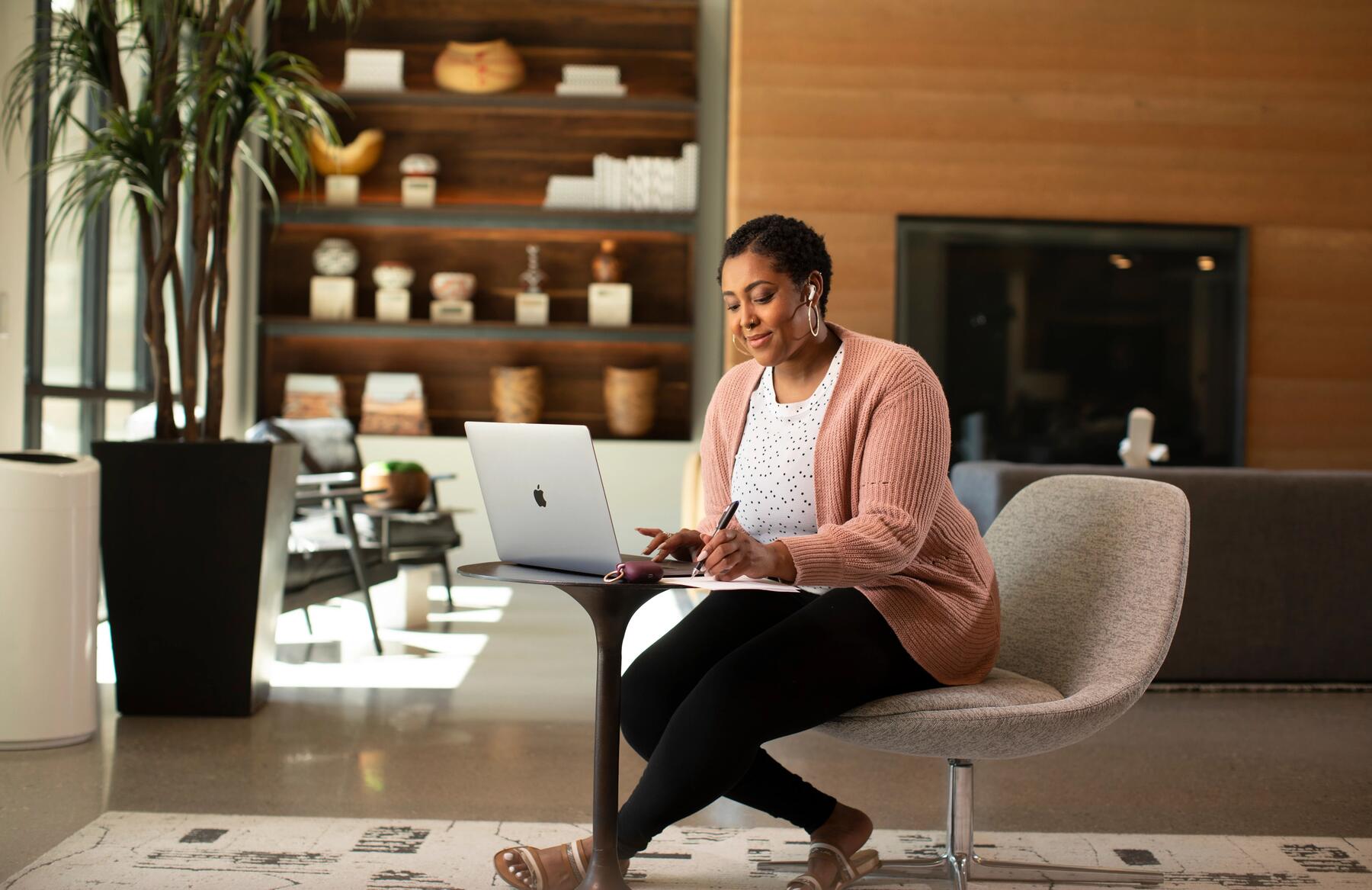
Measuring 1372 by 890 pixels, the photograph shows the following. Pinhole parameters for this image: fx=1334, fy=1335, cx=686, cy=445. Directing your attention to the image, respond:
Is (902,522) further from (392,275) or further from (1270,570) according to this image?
(392,275)

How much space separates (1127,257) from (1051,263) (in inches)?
13.8

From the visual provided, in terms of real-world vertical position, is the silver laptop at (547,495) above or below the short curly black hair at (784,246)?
below

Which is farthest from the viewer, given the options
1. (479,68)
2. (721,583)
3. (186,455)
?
(479,68)

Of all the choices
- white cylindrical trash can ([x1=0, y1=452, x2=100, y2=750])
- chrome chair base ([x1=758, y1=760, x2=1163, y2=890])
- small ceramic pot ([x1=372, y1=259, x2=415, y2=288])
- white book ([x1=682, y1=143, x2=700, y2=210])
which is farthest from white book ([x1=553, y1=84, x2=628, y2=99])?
chrome chair base ([x1=758, y1=760, x2=1163, y2=890])

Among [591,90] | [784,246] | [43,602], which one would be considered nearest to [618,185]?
[591,90]

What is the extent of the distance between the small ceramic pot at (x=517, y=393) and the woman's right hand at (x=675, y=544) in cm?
431

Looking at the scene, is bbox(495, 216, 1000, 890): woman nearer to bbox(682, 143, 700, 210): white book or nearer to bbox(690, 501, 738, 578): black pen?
bbox(690, 501, 738, 578): black pen

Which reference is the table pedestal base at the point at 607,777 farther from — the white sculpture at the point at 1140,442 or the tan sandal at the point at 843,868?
the white sculpture at the point at 1140,442

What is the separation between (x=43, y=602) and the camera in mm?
2961

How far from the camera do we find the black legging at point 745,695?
179 centimetres

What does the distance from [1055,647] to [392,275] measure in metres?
4.79

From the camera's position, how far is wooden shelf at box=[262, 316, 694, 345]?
6.30 metres

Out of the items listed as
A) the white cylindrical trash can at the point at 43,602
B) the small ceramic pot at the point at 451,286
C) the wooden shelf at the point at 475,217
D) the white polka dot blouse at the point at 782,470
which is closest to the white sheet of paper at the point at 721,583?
the white polka dot blouse at the point at 782,470

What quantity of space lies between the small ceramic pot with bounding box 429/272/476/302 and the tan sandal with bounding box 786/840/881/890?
4639mm
